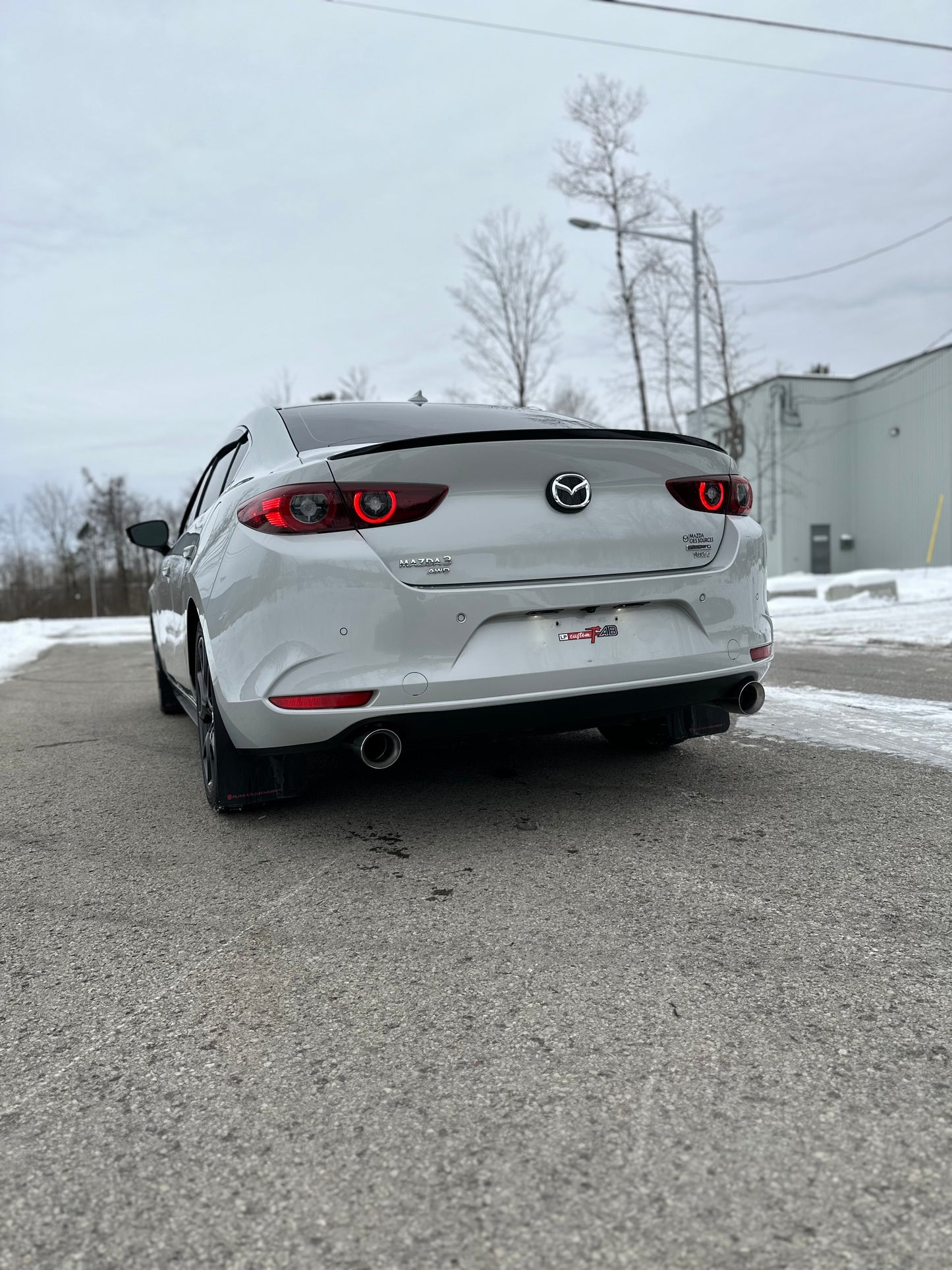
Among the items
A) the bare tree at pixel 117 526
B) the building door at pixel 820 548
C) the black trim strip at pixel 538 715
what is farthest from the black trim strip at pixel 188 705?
the bare tree at pixel 117 526

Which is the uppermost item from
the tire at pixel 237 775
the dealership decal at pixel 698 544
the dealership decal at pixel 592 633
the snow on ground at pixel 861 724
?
the dealership decal at pixel 698 544

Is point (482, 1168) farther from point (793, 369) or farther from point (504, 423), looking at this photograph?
point (793, 369)

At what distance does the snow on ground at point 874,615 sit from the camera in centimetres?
998

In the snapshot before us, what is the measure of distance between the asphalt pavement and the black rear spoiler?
4.28 ft

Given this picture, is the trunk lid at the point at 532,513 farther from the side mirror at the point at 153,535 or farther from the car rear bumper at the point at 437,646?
the side mirror at the point at 153,535

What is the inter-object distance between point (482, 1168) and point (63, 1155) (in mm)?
702

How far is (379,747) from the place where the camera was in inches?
123

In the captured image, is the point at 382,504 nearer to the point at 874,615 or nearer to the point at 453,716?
the point at 453,716

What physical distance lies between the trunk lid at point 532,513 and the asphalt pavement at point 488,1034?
92 cm

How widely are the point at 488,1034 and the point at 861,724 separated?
3.64 meters

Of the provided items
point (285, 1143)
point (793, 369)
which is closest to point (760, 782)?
point (285, 1143)

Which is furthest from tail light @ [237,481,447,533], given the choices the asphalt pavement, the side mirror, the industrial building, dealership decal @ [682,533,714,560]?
the industrial building

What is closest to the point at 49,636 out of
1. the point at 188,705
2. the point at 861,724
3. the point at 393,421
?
the point at 188,705

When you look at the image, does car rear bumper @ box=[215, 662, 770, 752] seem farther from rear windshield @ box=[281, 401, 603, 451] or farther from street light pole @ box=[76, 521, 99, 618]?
street light pole @ box=[76, 521, 99, 618]
